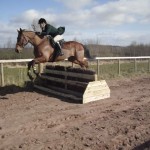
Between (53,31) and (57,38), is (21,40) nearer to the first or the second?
(53,31)

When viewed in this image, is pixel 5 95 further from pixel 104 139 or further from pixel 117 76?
pixel 117 76

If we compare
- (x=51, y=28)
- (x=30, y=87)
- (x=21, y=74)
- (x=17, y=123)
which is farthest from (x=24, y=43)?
(x=17, y=123)

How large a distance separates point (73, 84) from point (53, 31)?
250cm

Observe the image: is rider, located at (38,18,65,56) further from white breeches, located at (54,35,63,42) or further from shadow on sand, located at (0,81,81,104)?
shadow on sand, located at (0,81,81,104)

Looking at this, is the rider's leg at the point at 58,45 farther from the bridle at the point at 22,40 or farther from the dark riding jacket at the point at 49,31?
the bridle at the point at 22,40

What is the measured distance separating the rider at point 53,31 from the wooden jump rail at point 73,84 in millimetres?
999

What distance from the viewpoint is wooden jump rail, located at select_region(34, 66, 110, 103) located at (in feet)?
39.1

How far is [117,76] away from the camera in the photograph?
19.2 metres

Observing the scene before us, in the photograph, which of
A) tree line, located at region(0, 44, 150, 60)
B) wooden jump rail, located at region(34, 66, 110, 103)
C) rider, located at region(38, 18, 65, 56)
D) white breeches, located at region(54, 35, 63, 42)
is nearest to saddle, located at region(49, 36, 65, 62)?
rider, located at region(38, 18, 65, 56)

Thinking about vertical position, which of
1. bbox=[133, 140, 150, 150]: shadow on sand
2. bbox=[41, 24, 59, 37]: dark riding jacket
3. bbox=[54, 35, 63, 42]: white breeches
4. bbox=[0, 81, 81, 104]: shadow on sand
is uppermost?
bbox=[41, 24, 59, 37]: dark riding jacket

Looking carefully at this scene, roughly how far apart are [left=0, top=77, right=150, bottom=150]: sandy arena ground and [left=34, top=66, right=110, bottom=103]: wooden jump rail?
383 mm

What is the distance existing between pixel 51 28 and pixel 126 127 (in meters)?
6.82

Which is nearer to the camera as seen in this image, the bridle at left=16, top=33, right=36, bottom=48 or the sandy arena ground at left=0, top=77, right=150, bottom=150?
the sandy arena ground at left=0, top=77, right=150, bottom=150

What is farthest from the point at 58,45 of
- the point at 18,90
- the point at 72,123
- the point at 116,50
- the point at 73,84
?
the point at 116,50
